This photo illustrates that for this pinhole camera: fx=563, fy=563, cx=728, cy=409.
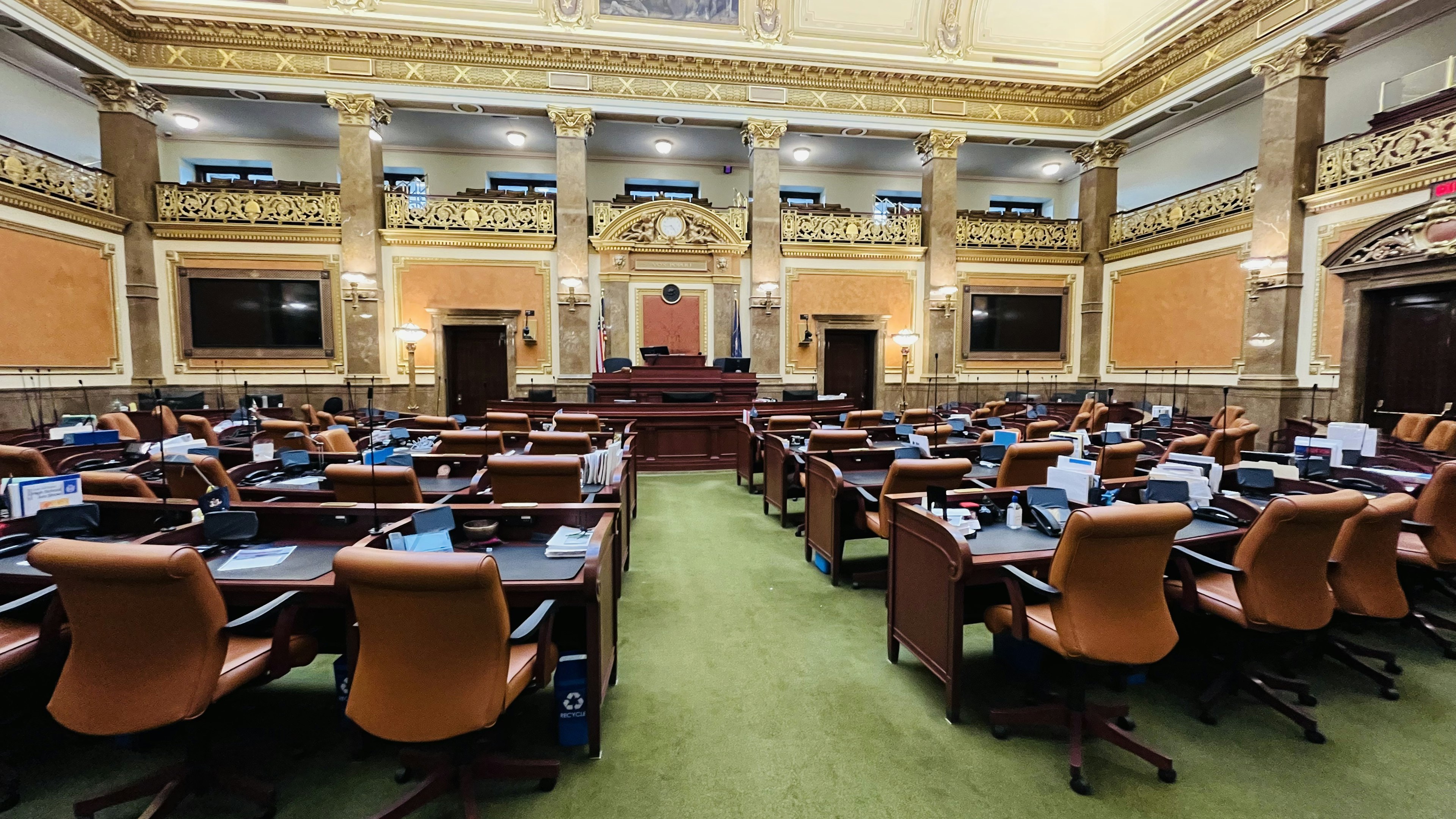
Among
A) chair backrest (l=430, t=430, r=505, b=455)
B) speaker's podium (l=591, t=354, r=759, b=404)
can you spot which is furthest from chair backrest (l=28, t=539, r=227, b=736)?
speaker's podium (l=591, t=354, r=759, b=404)

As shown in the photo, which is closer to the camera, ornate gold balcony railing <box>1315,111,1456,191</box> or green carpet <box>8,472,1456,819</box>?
green carpet <box>8,472,1456,819</box>

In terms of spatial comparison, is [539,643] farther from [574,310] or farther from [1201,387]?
[1201,387]

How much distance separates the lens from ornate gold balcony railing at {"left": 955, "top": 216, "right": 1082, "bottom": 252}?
12.1 m

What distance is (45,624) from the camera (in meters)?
1.88

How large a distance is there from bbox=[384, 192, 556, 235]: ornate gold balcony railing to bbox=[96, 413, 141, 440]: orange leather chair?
5.52 m

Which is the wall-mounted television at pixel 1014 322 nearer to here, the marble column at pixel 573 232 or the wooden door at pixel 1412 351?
the wooden door at pixel 1412 351

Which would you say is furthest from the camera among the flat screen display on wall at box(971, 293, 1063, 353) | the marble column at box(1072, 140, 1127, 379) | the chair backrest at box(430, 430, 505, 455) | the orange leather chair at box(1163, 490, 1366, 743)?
the flat screen display on wall at box(971, 293, 1063, 353)

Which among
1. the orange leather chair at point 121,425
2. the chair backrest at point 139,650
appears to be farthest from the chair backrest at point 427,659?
the orange leather chair at point 121,425

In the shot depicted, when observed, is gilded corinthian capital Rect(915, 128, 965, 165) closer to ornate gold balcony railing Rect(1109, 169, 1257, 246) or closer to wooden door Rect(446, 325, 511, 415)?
ornate gold balcony railing Rect(1109, 169, 1257, 246)

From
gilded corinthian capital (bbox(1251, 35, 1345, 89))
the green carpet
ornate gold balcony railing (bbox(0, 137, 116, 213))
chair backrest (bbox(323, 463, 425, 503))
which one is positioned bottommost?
the green carpet

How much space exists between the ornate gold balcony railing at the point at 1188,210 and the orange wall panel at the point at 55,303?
1834cm

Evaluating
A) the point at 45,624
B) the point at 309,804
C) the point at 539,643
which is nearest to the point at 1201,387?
the point at 539,643

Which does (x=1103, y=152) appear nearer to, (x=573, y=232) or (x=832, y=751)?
(x=573, y=232)

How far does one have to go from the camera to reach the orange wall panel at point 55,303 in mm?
7984
